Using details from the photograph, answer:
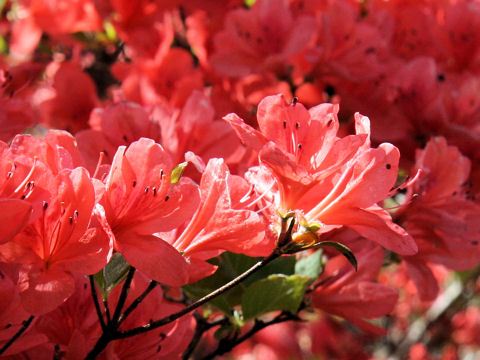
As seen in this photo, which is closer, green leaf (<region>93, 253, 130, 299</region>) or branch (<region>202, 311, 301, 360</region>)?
green leaf (<region>93, 253, 130, 299</region>)

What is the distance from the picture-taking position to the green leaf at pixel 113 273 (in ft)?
2.61

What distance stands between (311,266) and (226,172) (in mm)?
348

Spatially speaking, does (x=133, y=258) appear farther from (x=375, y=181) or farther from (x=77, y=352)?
(x=375, y=181)

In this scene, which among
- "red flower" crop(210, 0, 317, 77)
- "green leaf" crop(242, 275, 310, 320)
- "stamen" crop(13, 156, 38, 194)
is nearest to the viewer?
"stamen" crop(13, 156, 38, 194)

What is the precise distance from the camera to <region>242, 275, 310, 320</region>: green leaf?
37.4 inches

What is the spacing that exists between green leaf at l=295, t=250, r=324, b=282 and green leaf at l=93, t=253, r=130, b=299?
35 centimetres

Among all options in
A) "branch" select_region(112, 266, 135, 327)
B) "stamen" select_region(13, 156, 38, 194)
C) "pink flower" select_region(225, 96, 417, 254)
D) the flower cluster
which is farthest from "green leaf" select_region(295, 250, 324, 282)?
"stamen" select_region(13, 156, 38, 194)

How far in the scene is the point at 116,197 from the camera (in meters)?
0.74

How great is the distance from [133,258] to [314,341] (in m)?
2.68

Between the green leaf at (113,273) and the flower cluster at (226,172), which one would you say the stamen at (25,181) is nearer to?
the flower cluster at (226,172)

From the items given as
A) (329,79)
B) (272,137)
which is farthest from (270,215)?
(329,79)

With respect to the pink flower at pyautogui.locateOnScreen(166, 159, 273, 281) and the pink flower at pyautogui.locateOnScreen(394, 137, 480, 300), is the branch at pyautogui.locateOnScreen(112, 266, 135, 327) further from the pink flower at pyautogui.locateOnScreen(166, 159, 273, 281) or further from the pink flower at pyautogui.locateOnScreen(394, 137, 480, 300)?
the pink flower at pyautogui.locateOnScreen(394, 137, 480, 300)

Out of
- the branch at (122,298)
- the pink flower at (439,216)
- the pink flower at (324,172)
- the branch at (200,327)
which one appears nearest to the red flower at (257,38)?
the pink flower at (439,216)

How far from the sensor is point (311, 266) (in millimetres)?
1069
